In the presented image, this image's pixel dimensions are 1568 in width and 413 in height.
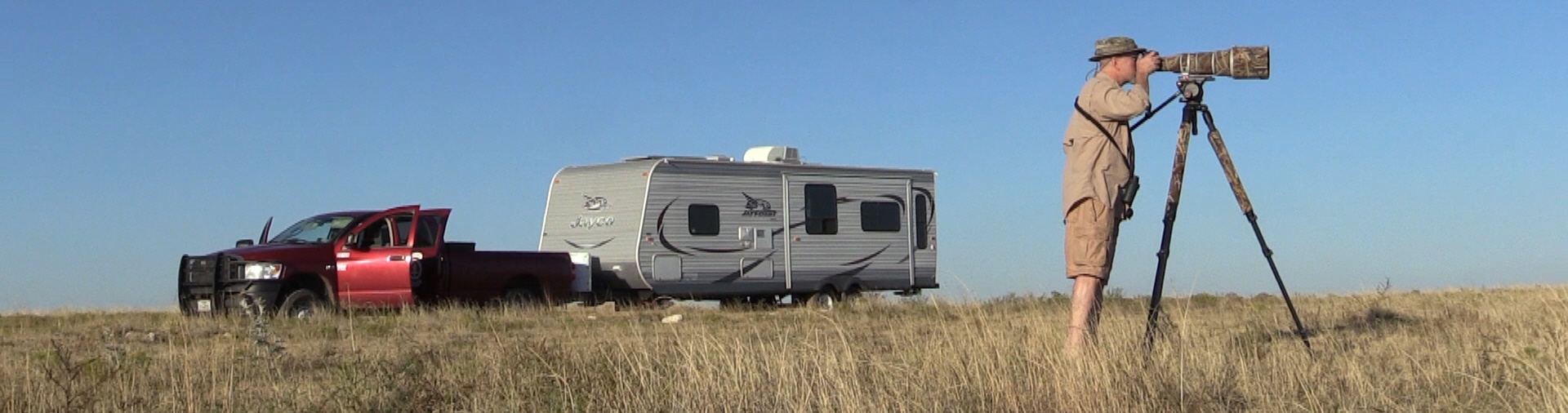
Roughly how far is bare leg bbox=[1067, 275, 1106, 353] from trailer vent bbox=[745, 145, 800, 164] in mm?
13651

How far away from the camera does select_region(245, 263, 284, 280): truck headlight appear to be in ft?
54.9

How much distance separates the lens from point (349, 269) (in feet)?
57.2

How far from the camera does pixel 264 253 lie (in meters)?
16.9

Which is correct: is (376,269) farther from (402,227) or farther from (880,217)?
(880,217)

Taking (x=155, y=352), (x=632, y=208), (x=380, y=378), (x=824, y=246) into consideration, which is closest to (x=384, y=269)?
(x=632, y=208)

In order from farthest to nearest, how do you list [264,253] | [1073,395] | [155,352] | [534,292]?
[534,292] < [264,253] < [155,352] < [1073,395]

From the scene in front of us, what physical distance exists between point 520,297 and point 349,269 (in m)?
2.01

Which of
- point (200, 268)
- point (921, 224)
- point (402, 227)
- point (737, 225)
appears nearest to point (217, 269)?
point (200, 268)

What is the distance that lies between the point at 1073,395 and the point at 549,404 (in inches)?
72.4

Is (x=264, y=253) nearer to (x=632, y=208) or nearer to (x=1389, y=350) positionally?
(x=632, y=208)

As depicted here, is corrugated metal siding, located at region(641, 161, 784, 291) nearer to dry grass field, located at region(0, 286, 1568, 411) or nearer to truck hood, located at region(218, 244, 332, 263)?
truck hood, located at region(218, 244, 332, 263)

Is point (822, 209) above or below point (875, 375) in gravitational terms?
above

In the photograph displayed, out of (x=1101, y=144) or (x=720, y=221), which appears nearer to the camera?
(x=1101, y=144)

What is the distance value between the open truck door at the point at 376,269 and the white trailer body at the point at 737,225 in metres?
2.98
